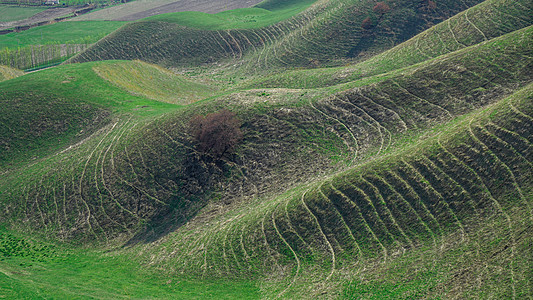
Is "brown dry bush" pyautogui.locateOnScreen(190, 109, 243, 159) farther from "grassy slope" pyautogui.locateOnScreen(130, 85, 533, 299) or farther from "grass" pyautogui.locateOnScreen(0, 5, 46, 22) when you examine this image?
"grass" pyautogui.locateOnScreen(0, 5, 46, 22)

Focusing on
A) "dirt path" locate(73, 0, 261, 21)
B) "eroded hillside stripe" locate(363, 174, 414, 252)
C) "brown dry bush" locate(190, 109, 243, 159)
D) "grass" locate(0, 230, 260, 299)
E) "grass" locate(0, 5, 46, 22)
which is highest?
"grass" locate(0, 5, 46, 22)

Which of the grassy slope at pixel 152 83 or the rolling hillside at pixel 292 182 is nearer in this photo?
the rolling hillside at pixel 292 182

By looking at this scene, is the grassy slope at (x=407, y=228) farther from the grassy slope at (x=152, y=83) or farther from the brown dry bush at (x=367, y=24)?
the brown dry bush at (x=367, y=24)

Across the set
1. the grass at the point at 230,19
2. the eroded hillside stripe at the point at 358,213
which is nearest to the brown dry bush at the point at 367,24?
the grass at the point at 230,19

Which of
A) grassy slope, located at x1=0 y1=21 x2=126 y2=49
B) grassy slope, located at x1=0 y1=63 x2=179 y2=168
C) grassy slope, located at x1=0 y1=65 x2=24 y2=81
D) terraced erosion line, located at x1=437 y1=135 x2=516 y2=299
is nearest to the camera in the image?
terraced erosion line, located at x1=437 y1=135 x2=516 y2=299

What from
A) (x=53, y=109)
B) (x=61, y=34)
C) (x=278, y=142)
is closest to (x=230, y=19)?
(x=61, y=34)

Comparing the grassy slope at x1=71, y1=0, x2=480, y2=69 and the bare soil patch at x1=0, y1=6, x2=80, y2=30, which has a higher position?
the bare soil patch at x1=0, y1=6, x2=80, y2=30

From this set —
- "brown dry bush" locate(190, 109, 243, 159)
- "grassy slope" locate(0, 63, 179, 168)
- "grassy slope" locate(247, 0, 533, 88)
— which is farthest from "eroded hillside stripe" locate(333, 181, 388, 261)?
"grassy slope" locate(0, 63, 179, 168)

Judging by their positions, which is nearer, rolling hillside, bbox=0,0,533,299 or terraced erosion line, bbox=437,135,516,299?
terraced erosion line, bbox=437,135,516,299
